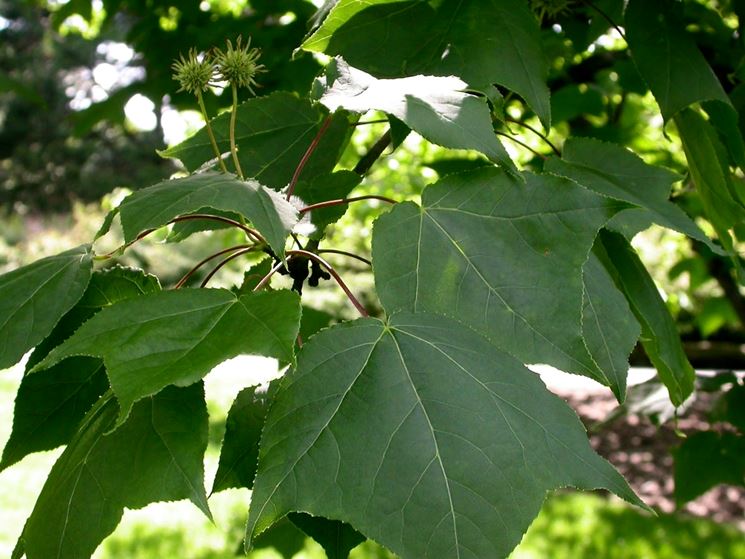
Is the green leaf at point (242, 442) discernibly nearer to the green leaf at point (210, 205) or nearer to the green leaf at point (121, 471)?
the green leaf at point (121, 471)

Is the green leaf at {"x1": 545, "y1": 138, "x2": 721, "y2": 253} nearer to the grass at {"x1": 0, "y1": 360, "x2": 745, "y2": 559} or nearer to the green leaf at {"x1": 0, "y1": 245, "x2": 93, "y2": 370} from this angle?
the green leaf at {"x1": 0, "y1": 245, "x2": 93, "y2": 370}

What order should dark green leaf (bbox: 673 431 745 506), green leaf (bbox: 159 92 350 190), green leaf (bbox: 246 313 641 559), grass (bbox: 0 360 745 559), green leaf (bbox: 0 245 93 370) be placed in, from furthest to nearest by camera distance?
grass (bbox: 0 360 745 559) → dark green leaf (bbox: 673 431 745 506) → green leaf (bbox: 159 92 350 190) → green leaf (bbox: 0 245 93 370) → green leaf (bbox: 246 313 641 559)

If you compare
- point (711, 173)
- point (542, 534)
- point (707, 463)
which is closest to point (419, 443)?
point (711, 173)

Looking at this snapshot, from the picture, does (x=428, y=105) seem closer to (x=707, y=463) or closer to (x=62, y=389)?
(x=62, y=389)

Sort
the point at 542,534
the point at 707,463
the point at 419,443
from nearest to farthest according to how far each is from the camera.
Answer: the point at 419,443, the point at 707,463, the point at 542,534

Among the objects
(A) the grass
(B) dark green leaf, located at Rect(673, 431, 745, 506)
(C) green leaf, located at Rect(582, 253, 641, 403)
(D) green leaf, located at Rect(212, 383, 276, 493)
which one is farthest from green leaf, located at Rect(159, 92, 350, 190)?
(A) the grass
